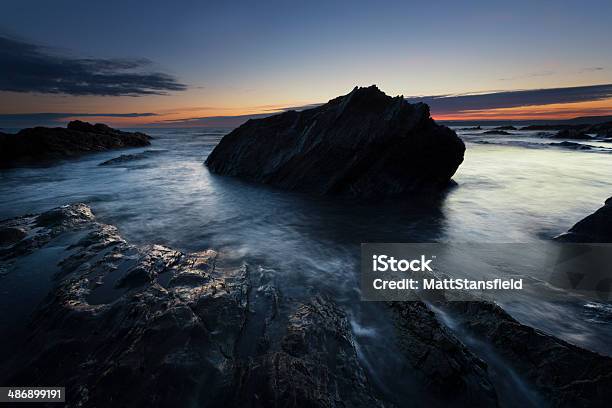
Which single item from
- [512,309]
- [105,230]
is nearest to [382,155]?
[512,309]

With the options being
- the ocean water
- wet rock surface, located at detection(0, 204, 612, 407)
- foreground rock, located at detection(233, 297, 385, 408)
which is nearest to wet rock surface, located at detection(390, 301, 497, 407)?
wet rock surface, located at detection(0, 204, 612, 407)

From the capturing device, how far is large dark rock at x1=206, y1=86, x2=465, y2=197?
1104 centimetres

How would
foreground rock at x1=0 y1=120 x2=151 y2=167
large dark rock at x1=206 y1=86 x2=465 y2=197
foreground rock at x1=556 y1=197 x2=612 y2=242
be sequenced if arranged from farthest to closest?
foreground rock at x1=0 y1=120 x2=151 y2=167, large dark rock at x1=206 y1=86 x2=465 y2=197, foreground rock at x1=556 y1=197 x2=612 y2=242

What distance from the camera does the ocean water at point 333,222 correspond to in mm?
4039

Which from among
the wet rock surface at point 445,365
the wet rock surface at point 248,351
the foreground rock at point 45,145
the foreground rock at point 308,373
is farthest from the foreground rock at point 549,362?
the foreground rock at point 45,145

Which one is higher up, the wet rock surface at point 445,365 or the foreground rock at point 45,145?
the foreground rock at point 45,145

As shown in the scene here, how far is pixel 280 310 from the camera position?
4.13m

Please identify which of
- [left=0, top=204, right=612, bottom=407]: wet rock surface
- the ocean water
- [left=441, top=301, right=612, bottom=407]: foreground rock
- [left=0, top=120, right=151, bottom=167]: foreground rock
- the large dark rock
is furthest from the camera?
[left=0, top=120, right=151, bottom=167]: foreground rock

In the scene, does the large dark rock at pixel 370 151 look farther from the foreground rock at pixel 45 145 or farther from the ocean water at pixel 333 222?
the foreground rock at pixel 45 145

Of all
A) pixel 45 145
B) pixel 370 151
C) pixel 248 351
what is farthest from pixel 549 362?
pixel 45 145

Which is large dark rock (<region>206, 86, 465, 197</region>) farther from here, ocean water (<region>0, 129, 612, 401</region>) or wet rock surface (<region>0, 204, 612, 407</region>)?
wet rock surface (<region>0, 204, 612, 407</region>)

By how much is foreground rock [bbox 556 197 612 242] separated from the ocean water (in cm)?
63

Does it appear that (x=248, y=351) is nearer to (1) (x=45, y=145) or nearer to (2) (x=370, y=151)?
(2) (x=370, y=151)

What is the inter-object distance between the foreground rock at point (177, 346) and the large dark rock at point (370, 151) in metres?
7.50
